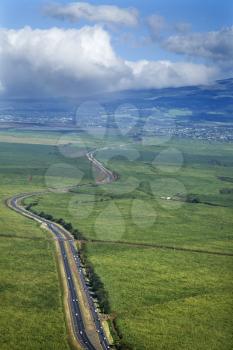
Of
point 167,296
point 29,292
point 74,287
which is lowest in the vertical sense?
point 167,296

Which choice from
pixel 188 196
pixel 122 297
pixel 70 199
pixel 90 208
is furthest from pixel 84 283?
pixel 188 196

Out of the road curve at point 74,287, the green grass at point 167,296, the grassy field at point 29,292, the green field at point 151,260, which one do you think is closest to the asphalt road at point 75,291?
the road curve at point 74,287

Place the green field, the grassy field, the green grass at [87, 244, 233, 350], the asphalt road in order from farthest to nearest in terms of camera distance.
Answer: the green field < the green grass at [87, 244, 233, 350] < the asphalt road < the grassy field

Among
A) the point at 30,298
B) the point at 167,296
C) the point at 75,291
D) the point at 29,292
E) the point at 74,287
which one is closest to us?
the point at 30,298

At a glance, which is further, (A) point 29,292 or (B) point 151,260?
(B) point 151,260

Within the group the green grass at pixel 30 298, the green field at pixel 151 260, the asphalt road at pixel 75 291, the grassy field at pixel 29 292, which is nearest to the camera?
the green grass at pixel 30 298

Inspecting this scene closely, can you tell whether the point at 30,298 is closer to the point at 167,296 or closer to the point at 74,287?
the point at 74,287

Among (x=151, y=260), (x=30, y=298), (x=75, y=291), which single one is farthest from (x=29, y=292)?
(x=151, y=260)

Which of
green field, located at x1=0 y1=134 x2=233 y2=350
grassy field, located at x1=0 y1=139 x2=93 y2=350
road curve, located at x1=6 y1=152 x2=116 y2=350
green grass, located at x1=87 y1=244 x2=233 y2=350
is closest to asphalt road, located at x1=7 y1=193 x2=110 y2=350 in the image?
road curve, located at x1=6 y1=152 x2=116 y2=350

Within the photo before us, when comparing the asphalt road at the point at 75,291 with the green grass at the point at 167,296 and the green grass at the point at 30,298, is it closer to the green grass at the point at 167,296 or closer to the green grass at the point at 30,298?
the green grass at the point at 30,298

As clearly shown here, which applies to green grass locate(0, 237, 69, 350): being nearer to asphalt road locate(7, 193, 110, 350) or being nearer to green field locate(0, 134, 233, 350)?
green field locate(0, 134, 233, 350)

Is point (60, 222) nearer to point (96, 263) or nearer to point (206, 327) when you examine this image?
point (96, 263)
